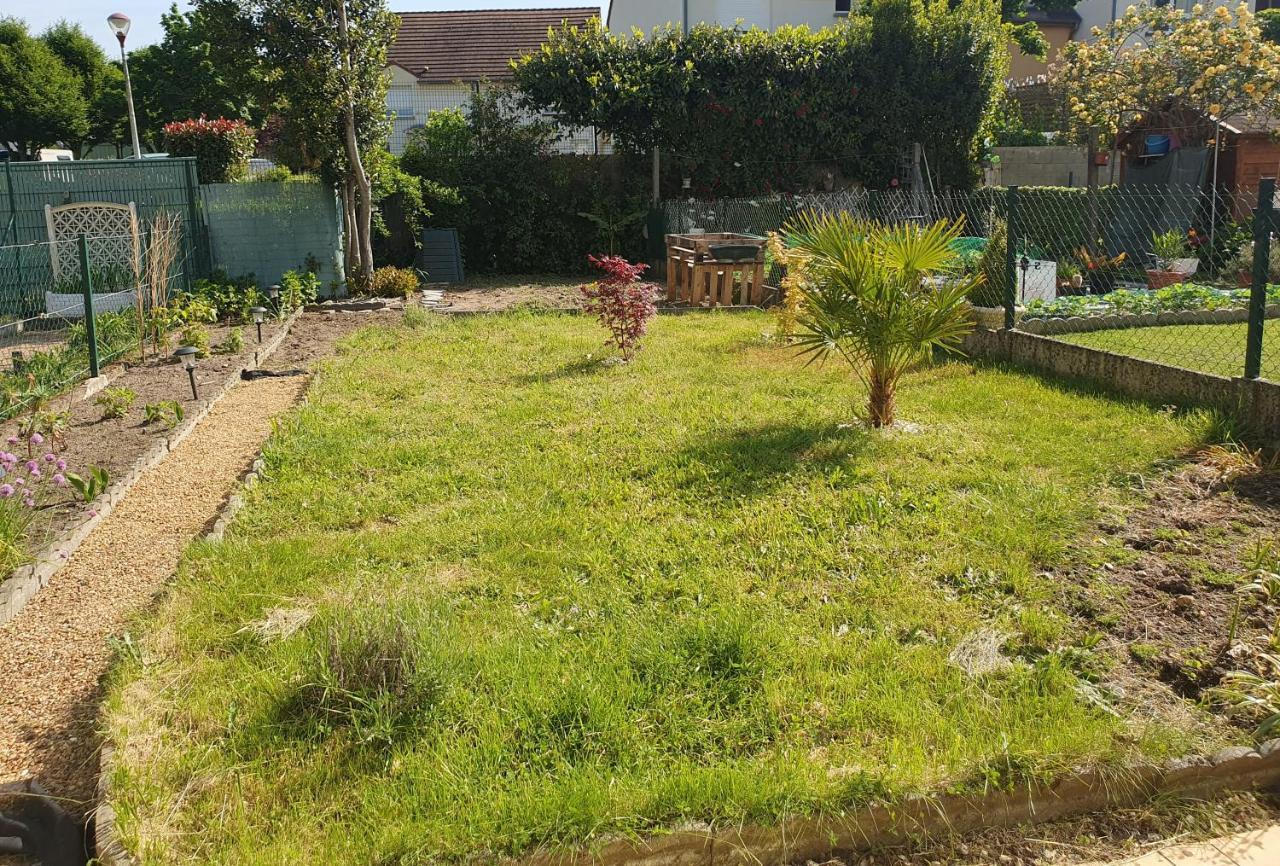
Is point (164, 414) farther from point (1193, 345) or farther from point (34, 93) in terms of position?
point (34, 93)

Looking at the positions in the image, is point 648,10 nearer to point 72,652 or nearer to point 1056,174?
point 1056,174

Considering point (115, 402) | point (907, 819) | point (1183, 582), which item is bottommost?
point (907, 819)

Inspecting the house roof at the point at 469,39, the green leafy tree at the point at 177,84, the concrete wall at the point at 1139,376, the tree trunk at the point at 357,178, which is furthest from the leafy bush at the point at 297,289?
the green leafy tree at the point at 177,84

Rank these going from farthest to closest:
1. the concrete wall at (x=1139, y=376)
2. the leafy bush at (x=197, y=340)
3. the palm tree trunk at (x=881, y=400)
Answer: the leafy bush at (x=197, y=340) < the palm tree trunk at (x=881, y=400) < the concrete wall at (x=1139, y=376)

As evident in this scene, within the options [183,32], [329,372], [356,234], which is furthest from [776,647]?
[183,32]

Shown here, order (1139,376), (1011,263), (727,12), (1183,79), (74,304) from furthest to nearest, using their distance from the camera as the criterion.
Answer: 1. (727,12)
2. (1183,79)
3. (74,304)
4. (1011,263)
5. (1139,376)

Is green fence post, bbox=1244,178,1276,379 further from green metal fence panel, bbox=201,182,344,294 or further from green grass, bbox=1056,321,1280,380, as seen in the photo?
green metal fence panel, bbox=201,182,344,294

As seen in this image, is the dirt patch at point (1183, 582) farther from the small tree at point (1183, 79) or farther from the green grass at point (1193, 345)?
the small tree at point (1183, 79)

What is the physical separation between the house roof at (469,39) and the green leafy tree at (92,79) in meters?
14.5

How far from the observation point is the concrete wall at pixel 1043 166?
18.6 m

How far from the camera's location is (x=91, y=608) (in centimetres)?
440

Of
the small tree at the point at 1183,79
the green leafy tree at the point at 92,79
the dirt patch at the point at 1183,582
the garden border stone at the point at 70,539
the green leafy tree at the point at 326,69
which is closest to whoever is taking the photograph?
the dirt patch at the point at 1183,582

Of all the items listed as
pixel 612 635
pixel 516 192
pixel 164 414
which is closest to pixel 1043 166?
pixel 516 192

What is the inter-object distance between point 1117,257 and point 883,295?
8467 millimetres
